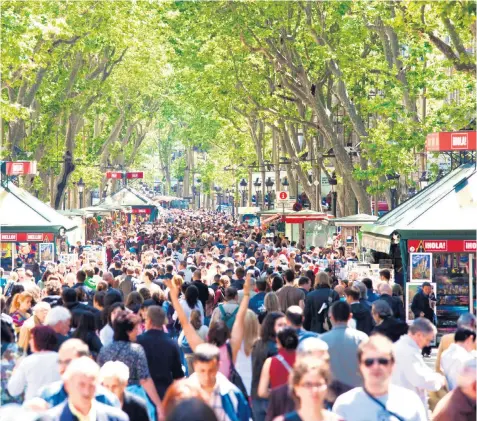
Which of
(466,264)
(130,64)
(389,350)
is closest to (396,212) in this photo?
A: (466,264)

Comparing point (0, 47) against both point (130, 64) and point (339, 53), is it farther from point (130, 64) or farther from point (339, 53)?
point (130, 64)

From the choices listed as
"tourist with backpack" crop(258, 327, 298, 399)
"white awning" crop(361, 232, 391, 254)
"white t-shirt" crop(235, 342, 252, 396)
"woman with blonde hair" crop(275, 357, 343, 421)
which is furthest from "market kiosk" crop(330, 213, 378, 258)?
"woman with blonde hair" crop(275, 357, 343, 421)

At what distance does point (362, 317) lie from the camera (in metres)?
→ 13.7

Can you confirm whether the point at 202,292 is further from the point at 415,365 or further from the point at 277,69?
the point at 277,69

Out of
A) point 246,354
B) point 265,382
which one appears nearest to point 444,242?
point 246,354

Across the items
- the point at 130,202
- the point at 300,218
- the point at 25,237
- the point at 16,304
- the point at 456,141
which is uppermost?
the point at 456,141

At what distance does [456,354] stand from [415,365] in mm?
634

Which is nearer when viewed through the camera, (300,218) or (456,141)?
(456,141)

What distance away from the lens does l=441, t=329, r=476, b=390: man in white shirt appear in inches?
389

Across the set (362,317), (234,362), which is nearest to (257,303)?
(362,317)

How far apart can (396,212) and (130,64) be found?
94.4ft

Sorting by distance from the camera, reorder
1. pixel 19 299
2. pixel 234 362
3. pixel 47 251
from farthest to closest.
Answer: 1. pixel 47 251
2. pixel 19 299
3. pixel 234 362

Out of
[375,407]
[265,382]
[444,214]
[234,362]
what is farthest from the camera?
[444,214]

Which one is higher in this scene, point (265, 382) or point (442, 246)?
point (442, 246)
